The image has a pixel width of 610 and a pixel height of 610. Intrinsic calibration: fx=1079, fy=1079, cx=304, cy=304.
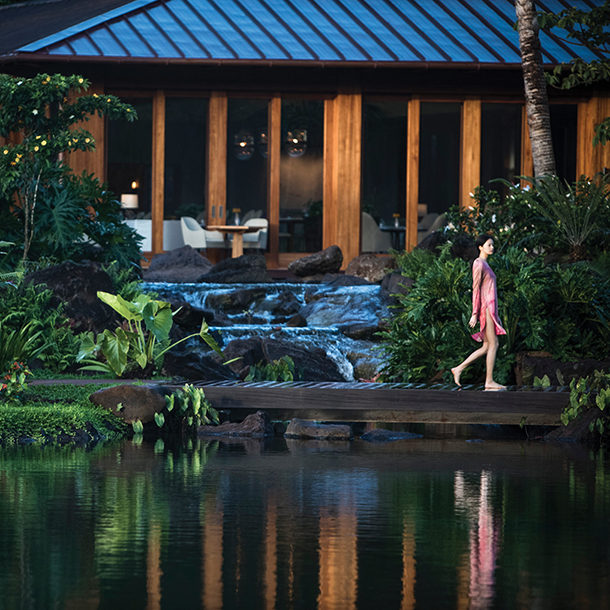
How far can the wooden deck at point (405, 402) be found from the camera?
9.88 m

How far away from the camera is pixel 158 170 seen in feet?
69.2

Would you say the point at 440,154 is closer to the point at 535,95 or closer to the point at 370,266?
the point at 370,266

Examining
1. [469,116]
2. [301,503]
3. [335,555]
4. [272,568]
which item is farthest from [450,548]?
[469,116]

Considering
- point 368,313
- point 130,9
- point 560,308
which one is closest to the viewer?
point 560,308

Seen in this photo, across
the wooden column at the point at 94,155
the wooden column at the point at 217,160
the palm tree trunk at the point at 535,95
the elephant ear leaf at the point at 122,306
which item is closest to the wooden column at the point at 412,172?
the wooden column at the point at 217,160

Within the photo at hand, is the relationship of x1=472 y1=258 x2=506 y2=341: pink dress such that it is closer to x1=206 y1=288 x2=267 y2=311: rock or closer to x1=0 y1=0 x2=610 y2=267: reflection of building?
x1=206 y1=288 x2=267 y2=311: rock

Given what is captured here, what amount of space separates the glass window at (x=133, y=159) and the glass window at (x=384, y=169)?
432 centimetres

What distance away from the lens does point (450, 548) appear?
16.7 ft

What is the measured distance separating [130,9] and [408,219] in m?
6.83

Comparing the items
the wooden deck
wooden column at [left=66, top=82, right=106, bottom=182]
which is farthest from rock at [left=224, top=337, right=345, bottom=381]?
wooden column at [left=66, top=82, right=106, bottom=182]

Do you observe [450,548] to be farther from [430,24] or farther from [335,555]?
[430,24]

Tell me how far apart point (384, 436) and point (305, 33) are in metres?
12.8

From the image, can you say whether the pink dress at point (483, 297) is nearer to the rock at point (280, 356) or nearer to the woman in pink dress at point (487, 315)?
the woman in pink dress at point (487, 315)

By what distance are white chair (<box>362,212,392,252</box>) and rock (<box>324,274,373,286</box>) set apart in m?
3.05
